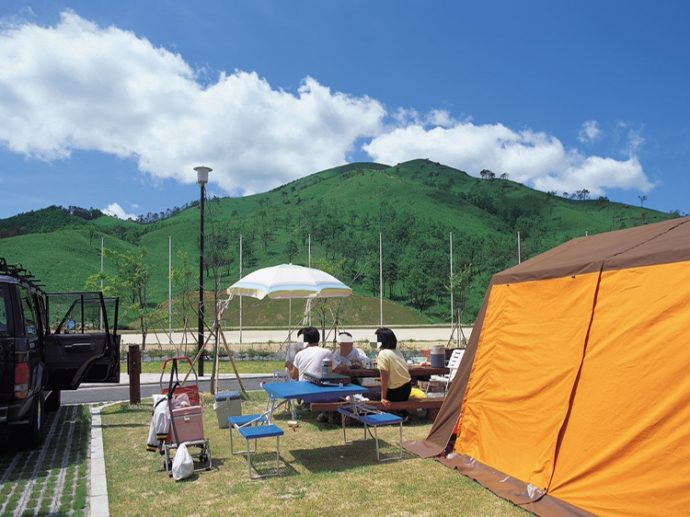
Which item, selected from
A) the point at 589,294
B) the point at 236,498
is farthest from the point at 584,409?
the point at 236,498

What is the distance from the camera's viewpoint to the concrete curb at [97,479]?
497 cm

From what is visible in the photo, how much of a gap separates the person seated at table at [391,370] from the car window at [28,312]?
14.1 feet

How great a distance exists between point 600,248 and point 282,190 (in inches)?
5866

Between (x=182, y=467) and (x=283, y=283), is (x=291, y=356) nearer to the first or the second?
(x=283, y=283)

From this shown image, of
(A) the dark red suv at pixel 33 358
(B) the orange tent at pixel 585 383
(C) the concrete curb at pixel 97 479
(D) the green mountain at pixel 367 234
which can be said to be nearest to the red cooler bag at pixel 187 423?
(C) the concrete curb at pixel 97 479


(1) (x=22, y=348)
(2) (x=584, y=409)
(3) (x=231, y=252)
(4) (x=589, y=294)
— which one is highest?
(3) (x=231, y=252)

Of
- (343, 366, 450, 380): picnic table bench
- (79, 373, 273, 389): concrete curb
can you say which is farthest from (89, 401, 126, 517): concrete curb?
(79, 373, 273, 389): concrete curb

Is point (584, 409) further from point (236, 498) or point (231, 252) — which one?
point (231, 252)

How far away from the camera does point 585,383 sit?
4.90m

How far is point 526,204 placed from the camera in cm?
12012

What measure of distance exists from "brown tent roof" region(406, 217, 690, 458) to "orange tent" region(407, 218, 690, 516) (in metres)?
0.02

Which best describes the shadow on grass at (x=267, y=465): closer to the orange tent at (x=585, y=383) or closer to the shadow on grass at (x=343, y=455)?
the shadow on grass at (x=343, y=455)

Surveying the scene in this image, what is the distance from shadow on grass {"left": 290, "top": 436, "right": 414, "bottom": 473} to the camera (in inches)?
247

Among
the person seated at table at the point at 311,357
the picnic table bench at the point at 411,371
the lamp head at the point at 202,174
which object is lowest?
the picnic table bench at the point at 411,371
